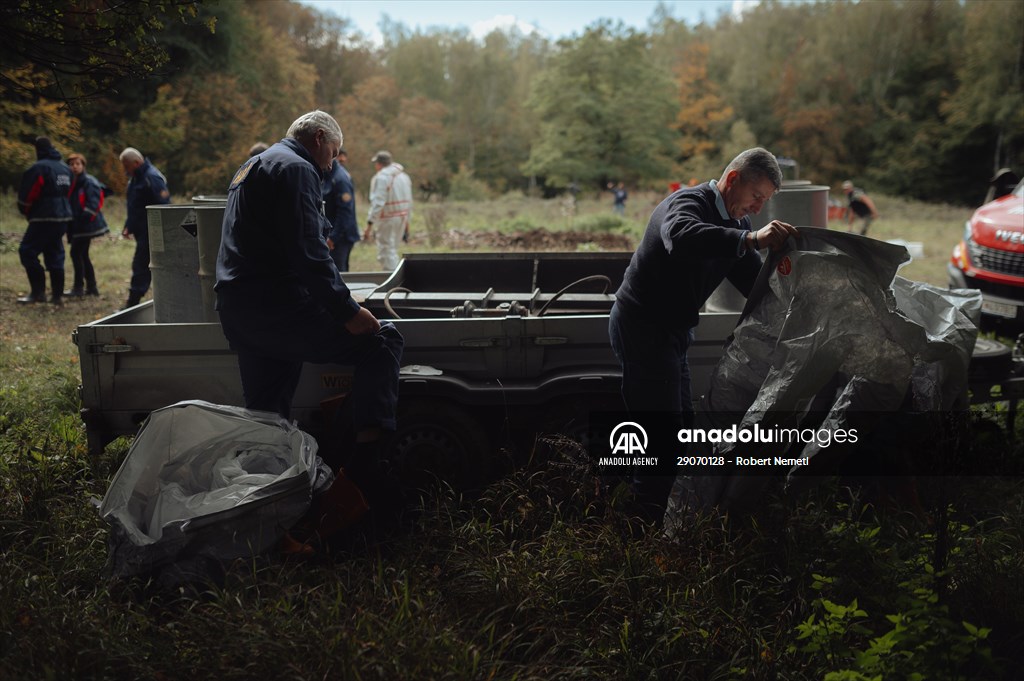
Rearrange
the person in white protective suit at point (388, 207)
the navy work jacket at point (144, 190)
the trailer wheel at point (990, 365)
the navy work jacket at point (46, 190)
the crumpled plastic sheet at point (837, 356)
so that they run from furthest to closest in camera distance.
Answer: the person in white protective suit at point (388, 207) → the navy work jacket at point (46, 190) → the navy work jacket at point (144, 190) → the trailer wheel at point (990, 365) → the crumpled plastic sheet at point (837, 356)

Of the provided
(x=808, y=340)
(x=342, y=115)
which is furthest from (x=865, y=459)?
(x=342, y=115)

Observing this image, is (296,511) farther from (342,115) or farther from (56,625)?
(342,115)

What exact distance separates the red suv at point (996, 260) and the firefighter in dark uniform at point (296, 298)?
658 centimetres

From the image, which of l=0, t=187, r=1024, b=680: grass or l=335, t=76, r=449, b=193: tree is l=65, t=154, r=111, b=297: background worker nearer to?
l=0, t=187, r=1024, b=680: grass

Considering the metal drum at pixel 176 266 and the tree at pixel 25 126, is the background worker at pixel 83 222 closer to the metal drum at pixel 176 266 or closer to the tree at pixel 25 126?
the metal drum at pixel 176 266

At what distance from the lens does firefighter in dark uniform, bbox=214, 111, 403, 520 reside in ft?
13.7

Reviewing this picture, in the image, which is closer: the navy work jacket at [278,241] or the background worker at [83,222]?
the navy work jacket at [278,241]

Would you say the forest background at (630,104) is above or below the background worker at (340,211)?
above

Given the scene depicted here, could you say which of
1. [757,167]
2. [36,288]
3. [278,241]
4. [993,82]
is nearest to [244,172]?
[278,241]

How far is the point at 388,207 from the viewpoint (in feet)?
41.2

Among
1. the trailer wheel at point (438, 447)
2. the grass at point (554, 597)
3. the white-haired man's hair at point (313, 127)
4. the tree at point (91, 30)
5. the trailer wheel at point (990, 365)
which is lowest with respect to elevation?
the grass at point (554, 597)

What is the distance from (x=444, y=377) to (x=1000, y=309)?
660 cm

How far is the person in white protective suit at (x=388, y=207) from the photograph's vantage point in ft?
40.8

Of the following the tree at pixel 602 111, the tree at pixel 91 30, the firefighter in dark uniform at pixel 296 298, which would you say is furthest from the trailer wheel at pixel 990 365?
the tree at pixel 602 111
